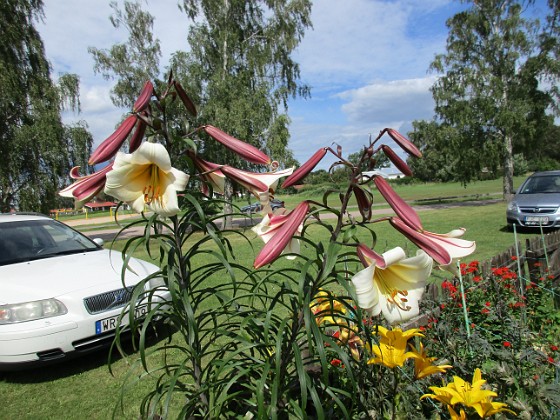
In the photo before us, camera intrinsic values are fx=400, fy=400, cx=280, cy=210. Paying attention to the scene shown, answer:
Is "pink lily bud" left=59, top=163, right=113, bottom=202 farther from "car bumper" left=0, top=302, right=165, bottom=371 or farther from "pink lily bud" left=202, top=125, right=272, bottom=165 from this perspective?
"car bumper" left=0, top=302, right=165, bottom=371

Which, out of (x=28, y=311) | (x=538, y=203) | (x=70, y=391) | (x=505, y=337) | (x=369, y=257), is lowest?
(x=70, y=391)

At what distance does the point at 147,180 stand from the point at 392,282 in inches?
31.9

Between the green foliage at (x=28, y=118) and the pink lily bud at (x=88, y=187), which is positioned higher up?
the green foliage at (x=28, y=118)

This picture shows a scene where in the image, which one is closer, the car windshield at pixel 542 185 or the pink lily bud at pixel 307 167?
the pink lily bud at pixel 307 167

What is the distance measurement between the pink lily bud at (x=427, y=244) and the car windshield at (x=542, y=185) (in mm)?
10007

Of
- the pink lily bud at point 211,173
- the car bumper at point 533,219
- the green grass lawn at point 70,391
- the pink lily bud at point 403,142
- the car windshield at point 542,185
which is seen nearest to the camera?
the pink lily bud at point 403,142

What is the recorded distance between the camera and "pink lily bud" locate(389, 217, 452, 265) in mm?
1053

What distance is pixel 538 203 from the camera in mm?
8812

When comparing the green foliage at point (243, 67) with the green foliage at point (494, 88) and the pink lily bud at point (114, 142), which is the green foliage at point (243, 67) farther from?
the pink lily bud at point (114, 142)

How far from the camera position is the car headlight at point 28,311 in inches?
121

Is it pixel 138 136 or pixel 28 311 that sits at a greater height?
pixel 138 136

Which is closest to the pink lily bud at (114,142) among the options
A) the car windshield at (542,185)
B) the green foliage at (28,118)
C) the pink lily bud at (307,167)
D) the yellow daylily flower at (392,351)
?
the pink lily bud at (307,167)

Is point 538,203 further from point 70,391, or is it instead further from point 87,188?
point 87,188

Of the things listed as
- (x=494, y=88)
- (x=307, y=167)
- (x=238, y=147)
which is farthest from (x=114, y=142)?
(x=494, y=88)
